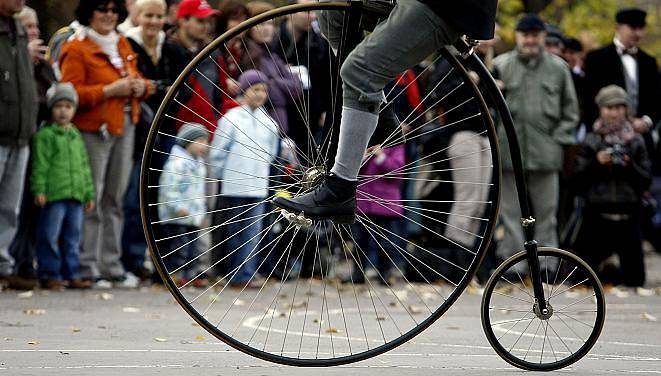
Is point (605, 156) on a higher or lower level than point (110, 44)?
lower

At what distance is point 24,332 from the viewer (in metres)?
8.56

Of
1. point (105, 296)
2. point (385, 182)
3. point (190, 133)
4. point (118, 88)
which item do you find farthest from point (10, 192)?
point (385, 182)

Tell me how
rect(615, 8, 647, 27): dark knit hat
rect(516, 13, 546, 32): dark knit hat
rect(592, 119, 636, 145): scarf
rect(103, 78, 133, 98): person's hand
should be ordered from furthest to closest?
rect(615, 8, 647, 27): dark knit hat < rect(516, 13, 546, 32): dark knit hat < rect(592, 119, 636, 145): scarf < rect(103, 78, 133, 98): person's hand

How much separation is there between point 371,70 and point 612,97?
276 inches

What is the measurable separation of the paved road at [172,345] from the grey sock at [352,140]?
0.91m

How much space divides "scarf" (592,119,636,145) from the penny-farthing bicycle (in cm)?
97

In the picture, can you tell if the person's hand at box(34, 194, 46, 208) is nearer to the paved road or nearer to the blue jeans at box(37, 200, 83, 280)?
the blue jeans at box(37, 200, 83, 280)

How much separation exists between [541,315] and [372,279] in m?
6.18

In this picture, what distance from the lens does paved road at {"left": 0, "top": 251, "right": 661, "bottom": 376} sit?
274 inches

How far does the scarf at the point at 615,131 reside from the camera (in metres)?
13.1

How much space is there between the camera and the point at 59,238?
1162cm

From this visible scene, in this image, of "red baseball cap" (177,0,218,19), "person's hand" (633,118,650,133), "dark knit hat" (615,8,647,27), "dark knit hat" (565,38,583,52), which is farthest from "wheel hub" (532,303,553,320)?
"dark knit hat" (565,38,583,52)

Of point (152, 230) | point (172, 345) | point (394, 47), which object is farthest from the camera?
point (172, 345)

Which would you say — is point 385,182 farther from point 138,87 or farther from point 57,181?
point 57,181
